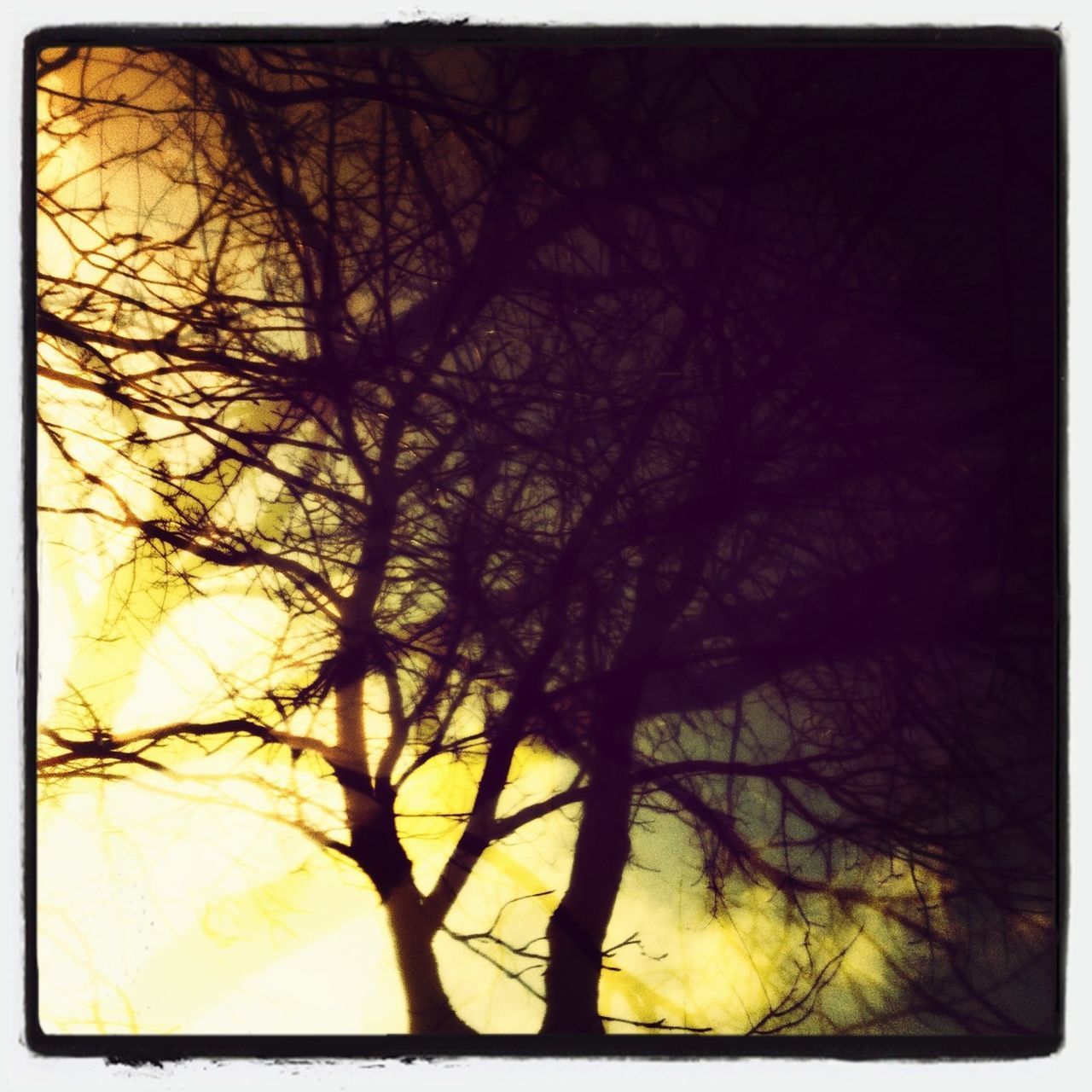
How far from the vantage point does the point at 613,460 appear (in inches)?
54.5

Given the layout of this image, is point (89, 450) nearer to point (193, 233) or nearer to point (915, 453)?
point (193, 233)

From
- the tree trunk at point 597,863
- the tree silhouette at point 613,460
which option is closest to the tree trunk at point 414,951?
the tree silhouette at point 613,460

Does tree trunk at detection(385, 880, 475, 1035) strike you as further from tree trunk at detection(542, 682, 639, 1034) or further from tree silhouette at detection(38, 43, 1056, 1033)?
tree trunk at detection(542, 682, 639, 1034)

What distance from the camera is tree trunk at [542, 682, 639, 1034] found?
4.53 ft

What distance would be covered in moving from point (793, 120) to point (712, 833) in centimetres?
112

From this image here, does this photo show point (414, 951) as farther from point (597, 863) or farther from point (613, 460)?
point (613, 460)

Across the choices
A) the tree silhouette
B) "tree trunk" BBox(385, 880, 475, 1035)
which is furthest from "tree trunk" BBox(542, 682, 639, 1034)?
"tree trunk" BBox(385, 880, 475, 1035)

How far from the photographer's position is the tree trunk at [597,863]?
54.4 inches

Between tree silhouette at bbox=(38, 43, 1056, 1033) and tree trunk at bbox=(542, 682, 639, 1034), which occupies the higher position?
tree silhouette at bbox=(38, 43, 1056, 1033)

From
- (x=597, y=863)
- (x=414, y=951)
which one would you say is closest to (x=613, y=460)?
(x=597, y=863)

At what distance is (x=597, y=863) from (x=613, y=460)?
624mm

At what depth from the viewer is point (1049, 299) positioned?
141 centimetres

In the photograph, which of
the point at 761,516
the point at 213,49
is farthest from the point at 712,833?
the point at 213,49

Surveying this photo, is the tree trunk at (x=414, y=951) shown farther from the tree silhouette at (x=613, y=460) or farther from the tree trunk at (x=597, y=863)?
the tree trunk at (x=597, y=863)
